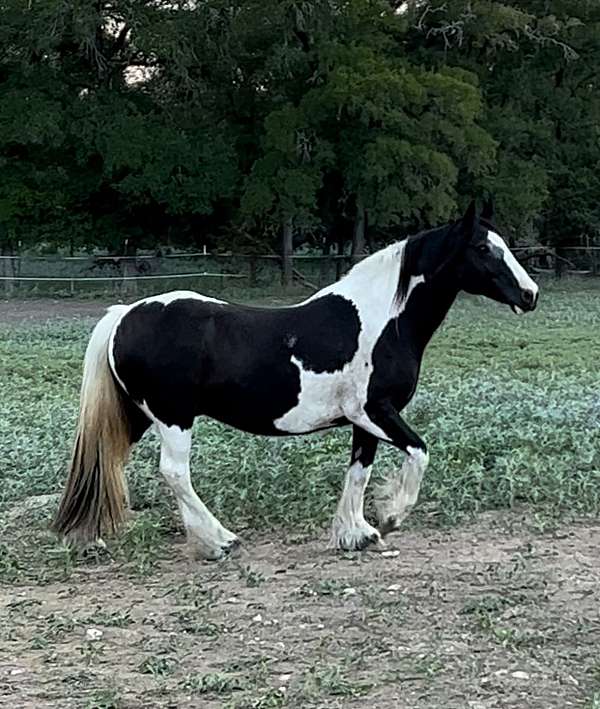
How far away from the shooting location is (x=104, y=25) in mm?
26266

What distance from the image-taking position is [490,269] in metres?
4.96

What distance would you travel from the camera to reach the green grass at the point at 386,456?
5523mm

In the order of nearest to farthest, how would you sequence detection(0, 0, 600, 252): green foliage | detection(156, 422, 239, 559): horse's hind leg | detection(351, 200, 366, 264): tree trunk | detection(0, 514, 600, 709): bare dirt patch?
1. detection(0, 514, 600, 709): bare dirt patch
2. detection(156, 422, 239, 559): horse's hind leg
3. detection(0, 0, 600, 252): green foliage
4. detection(351, 200, 366, 264): tree trunk

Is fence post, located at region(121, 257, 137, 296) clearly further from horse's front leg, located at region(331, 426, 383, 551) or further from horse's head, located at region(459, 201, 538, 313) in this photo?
horse's head, located at region(459, 201, 538, 313)

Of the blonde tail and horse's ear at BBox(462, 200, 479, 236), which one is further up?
horse's ear at BBox(462, 200, 479, 236)

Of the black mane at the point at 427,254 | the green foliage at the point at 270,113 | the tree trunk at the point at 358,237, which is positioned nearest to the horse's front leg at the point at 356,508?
the black mane at the point at 427,254

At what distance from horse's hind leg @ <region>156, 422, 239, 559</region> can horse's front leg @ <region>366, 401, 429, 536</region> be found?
31.5 inches

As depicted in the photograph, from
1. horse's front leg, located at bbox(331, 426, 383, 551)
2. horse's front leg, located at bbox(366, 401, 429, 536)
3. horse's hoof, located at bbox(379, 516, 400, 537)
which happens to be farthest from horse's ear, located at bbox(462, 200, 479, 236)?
horse's hoof, located at bbox(379, 516, 400, 537)

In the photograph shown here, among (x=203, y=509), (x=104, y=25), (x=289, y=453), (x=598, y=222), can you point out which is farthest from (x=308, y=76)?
(x=203, y=509)

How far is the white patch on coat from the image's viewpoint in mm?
4875

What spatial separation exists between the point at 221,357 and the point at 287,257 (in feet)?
73.9

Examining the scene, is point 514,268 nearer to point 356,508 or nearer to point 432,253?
point 432,253

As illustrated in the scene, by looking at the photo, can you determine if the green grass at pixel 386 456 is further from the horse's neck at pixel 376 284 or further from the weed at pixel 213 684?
the weed at pixel 213 684

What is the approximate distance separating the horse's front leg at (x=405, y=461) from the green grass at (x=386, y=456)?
0.49 meters
